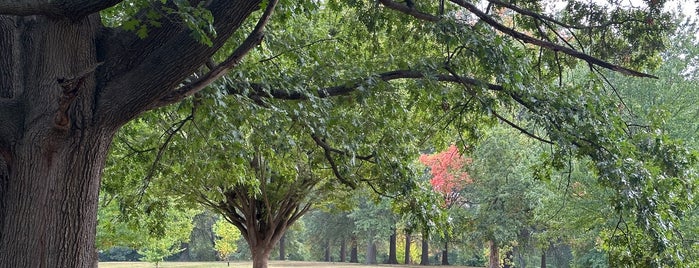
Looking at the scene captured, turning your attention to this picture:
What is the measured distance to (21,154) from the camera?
4.17 metres

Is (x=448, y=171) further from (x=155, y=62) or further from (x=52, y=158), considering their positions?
(x=52, y=158)

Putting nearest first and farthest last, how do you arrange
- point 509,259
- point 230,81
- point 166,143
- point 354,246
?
point 230,81, point 166,143, point 509,259, point 354,246

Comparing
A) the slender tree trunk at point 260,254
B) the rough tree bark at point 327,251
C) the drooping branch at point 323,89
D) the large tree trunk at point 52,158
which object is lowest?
the rough tree bark at point 327,251

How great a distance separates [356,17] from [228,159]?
8.53ft

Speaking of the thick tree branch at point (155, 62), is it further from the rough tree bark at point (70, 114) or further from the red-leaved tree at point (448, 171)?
the red-leaved tree at point (448, 171)

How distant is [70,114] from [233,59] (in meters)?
1.16

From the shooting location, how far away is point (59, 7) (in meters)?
3.92

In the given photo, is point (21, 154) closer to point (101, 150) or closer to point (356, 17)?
point (101, 150)

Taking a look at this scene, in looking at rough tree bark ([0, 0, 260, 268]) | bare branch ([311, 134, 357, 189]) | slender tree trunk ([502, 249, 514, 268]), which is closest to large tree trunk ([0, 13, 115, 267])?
rough tree bark ([0, 0, 260, 268])

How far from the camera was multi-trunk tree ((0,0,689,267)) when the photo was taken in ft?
13.4

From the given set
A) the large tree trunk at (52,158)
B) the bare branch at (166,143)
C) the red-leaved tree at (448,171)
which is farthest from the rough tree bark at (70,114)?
the red-leaved tree at (448,171)

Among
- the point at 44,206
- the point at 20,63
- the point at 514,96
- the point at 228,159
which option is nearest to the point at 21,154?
the point at 44,206

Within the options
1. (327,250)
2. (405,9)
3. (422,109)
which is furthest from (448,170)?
(327,250)

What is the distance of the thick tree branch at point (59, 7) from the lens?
12.0 feet
